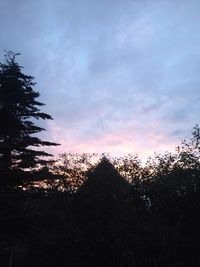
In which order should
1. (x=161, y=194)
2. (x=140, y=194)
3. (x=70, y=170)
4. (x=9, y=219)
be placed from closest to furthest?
(x=9, y=219)
(x=161, y=194)
(x=140, y=194)
(x=70, y=170)

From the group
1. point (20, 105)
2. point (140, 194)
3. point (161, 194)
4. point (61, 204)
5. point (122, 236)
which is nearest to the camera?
point (122, 236)

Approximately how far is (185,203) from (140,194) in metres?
3.51

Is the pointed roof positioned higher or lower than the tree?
lower

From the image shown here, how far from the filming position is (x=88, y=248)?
2075 centimetres

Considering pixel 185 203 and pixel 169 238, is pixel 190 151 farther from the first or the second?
pixel 169 238

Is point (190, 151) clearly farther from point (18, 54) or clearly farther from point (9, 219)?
point (18, 54)

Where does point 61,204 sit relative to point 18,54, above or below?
below

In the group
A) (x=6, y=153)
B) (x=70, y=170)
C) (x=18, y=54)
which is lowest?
(x=6, y=153)

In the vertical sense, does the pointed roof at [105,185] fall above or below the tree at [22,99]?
below

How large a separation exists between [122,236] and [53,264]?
3567 mm

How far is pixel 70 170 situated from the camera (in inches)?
1614

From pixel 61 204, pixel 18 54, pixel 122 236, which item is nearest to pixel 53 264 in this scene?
pixel 122 236

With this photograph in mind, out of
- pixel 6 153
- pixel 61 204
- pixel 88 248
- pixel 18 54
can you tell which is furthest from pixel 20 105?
pixel 88 248

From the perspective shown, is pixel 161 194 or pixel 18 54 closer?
pixel 161 194
